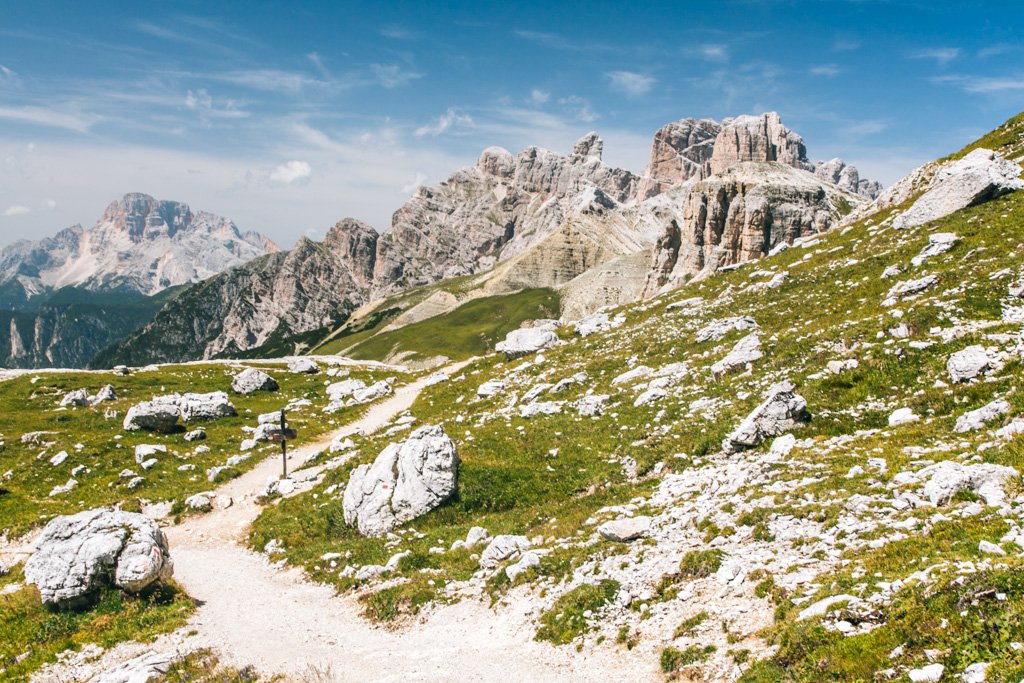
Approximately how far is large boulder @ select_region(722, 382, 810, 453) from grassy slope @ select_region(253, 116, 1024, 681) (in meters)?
0.67

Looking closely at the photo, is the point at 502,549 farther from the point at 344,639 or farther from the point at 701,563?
the point at 701,563

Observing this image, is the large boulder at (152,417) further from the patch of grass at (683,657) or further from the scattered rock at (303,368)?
the patch of grass at (683,657)

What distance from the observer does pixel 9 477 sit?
34.5 m

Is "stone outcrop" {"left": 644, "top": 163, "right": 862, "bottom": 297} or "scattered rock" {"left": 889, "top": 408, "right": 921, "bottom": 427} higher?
"stone outcrop" {"left": 644, "top": 163, "right": 862, "bottom": 297}

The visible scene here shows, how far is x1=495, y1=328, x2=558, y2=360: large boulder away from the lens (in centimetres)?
5916

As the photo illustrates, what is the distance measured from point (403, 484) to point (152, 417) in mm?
30712

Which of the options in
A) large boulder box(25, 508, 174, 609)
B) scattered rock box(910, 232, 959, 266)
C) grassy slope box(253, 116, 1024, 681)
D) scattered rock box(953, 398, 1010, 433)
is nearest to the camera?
grassy slope box(253, 116, 1024, 681)

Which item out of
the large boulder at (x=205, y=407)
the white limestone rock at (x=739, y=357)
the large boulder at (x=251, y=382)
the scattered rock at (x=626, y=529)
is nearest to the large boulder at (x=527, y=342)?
the white limestone rock at (x=739, y=357)

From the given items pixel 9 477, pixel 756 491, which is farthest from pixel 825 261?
pixel 9 477

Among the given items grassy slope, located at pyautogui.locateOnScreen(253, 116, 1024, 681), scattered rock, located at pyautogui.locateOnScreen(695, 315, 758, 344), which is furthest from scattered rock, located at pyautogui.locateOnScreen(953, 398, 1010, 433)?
scattered rock, located at pyautogui.locateOnScreen(695, 315, 758, 344)

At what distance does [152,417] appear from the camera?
144 feet

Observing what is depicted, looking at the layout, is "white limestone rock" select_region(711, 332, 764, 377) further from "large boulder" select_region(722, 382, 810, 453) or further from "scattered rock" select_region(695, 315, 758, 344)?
"large boulder" select_region(722, 382, 810, 453)

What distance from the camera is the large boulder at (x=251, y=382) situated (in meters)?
61.2

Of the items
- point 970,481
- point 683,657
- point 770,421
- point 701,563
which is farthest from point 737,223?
point 683,657
